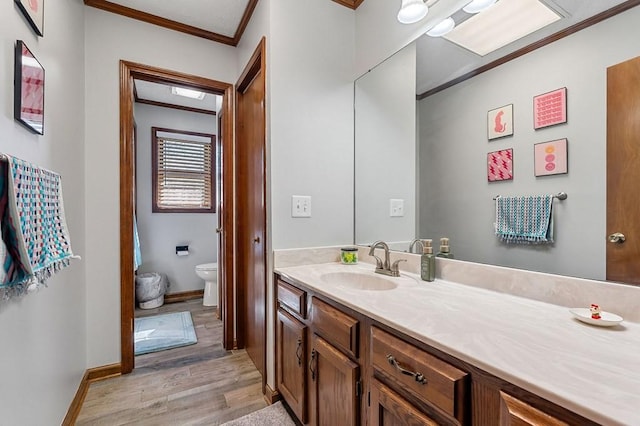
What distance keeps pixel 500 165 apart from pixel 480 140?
150 mm

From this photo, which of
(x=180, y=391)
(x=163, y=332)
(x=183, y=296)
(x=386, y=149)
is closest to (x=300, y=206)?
(x=386, y=149)

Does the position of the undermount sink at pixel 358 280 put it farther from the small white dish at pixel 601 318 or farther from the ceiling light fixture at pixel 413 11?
the ceiling light fixture at pixel 413 11

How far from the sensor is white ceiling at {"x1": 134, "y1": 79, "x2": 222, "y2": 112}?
10.2 ft

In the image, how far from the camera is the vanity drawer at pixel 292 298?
1.37m

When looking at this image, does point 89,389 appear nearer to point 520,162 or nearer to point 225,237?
point 225,237

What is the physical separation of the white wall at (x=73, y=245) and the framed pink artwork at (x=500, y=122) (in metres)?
1.77

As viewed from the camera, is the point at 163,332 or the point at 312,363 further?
the point at 163,332

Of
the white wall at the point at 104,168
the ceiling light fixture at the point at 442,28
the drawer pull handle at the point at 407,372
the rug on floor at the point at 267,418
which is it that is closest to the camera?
the drawer pull handle at the point at 407,372

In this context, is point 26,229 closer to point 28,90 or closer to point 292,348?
point 28,90

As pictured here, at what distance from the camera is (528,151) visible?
43.4 inches

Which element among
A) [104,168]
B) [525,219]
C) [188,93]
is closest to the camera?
[525,219]

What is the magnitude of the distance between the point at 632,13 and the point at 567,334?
0.94 metres

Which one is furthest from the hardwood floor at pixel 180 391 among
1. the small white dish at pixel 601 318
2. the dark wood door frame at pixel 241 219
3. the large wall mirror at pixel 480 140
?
the small white dish at pixel 601 318

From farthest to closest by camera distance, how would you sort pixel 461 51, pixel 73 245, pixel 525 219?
pixel 73 245 → pixel 461 51 → pixel 525 219
